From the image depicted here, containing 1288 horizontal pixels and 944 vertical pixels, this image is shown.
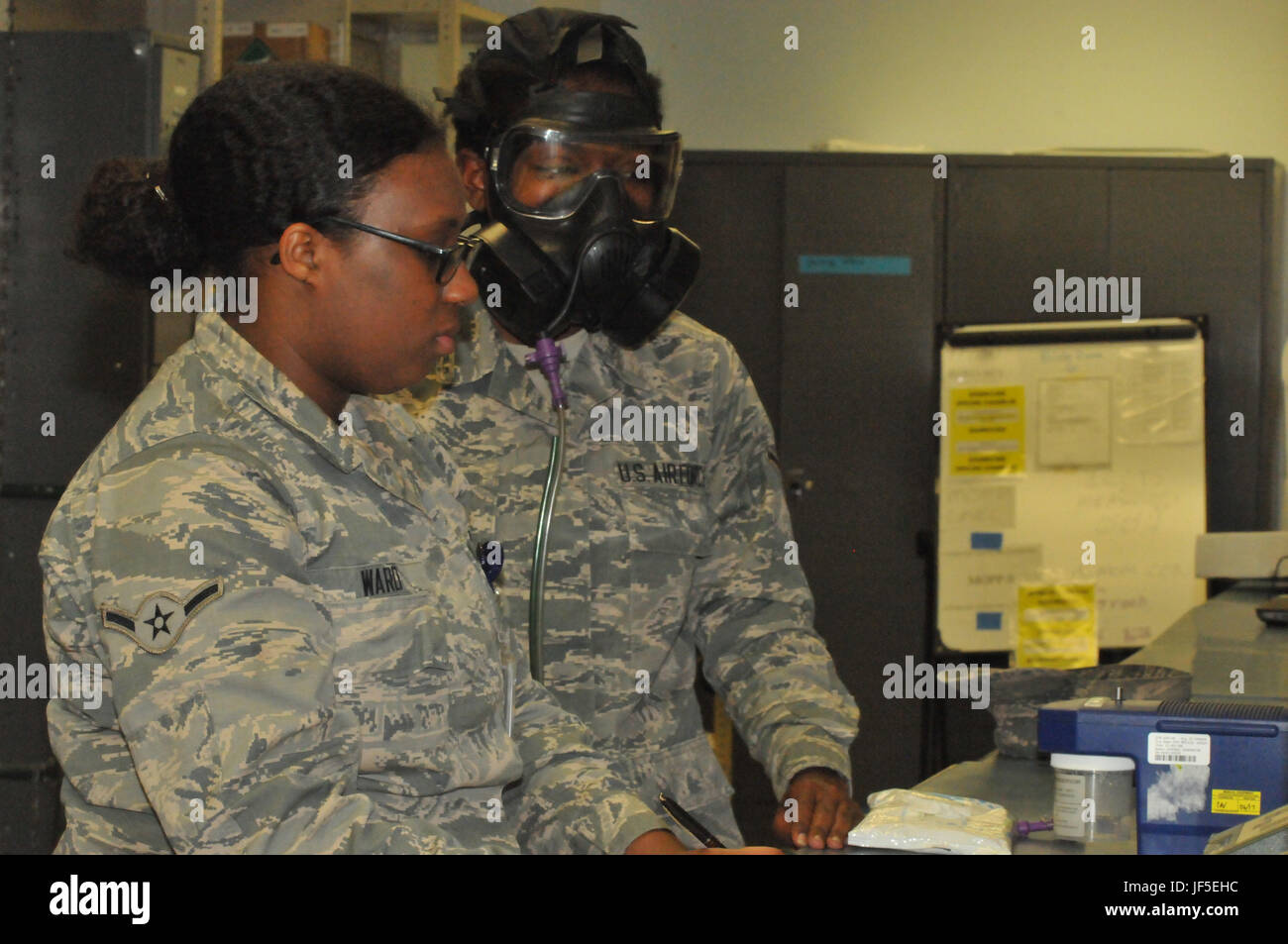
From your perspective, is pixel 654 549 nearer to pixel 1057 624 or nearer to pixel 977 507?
pixel 977 507

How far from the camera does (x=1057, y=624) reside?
13.8 feet

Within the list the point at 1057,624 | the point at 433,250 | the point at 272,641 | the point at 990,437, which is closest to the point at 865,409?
the point at 990,437

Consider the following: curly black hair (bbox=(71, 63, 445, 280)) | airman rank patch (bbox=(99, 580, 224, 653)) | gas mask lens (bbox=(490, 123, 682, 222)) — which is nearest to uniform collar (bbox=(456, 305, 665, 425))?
gas mask lens (bbox=(490, 123, 682, 222))

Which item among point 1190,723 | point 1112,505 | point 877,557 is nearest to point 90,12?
point 1190,723

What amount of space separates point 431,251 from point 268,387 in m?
0.18

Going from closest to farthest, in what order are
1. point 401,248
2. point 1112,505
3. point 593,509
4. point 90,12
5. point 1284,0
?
point 401,248 → point 593,509 → point 90,12 → point 1112,505 → point 1284,0

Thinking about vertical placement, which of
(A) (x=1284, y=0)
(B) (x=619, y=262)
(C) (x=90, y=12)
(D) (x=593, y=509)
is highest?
(A) (x=1284, y=0)

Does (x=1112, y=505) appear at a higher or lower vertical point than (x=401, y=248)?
lower

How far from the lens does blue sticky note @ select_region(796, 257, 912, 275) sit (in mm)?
4305

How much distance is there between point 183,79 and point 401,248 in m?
1.49

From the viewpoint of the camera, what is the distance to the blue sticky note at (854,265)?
430 cm
